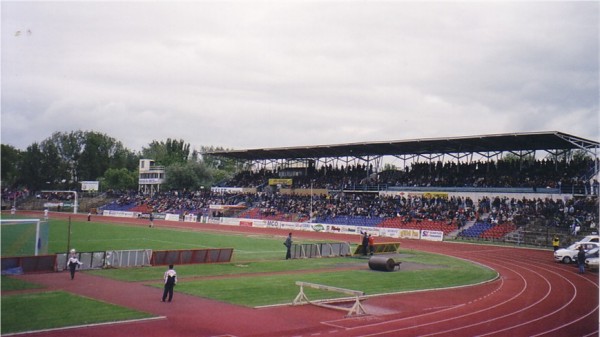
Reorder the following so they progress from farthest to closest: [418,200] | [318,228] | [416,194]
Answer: [416,194], [418,200], [318,228]

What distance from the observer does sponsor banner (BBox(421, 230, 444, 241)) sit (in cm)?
5169

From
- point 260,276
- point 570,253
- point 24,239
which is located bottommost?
point 260,276

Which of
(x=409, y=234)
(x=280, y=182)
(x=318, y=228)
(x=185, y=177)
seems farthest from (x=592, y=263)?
(x=185, y=177)

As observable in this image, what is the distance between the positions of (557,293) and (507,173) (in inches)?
1589

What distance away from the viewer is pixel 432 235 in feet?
172

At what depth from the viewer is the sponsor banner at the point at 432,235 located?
170ft

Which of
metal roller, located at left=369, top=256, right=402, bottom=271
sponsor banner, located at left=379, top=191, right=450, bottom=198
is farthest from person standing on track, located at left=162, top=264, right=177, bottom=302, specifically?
sponsor banner, located at left=379, top=191, right=450, bottom=198

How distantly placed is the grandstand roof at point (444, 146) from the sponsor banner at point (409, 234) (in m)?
11.1

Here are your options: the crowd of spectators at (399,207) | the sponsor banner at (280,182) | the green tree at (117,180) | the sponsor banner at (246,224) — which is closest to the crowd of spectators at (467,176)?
the sponsor banner at (280,182)

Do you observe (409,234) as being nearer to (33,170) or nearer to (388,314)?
(388,314)

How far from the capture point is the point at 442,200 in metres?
61.0

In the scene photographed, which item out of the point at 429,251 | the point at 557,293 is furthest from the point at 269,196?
the point at 557,293

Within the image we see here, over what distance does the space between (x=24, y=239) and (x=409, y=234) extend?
34.5 metres

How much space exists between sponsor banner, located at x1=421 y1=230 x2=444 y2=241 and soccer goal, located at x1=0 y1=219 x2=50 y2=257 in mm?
33717
